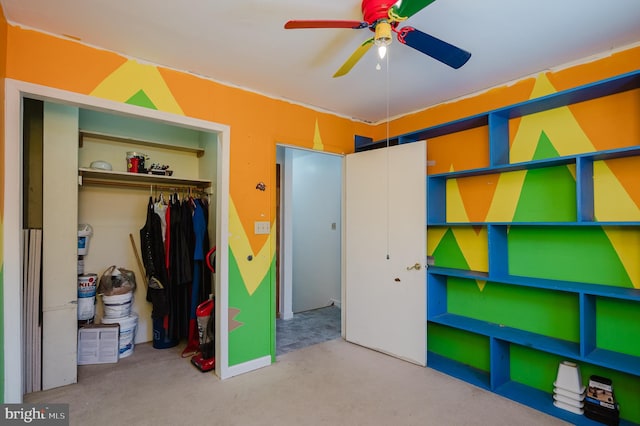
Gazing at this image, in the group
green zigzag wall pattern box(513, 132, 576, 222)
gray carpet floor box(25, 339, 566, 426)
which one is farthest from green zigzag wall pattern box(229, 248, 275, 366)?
green zigzag wall pattern box(513, 132, 576, 222)

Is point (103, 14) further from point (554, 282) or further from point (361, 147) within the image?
point (554, 282)

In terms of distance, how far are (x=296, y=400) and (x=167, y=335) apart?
1660 millimetres

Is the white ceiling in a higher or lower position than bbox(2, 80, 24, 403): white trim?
higher

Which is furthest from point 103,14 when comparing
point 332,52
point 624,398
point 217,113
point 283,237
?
point 624,398

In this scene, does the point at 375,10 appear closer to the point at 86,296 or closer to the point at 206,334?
the point at 206,334

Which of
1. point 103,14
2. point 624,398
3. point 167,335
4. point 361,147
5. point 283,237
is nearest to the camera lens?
point 103,14

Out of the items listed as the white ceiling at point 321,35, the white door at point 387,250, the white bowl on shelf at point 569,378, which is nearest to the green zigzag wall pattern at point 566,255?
the white bowl on shelf at point 569,378

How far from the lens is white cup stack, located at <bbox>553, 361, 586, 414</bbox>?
2123 mm

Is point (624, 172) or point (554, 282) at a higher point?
point (624, 172)

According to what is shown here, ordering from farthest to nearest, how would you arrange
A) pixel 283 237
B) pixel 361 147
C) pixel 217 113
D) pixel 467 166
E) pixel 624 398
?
pixel 283 237 → pixel 361 147 → pixel 467 166 → pixel 217 113 → pixel 624 398

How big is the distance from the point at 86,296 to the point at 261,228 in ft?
5.56

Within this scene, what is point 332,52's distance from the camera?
2.19 metres

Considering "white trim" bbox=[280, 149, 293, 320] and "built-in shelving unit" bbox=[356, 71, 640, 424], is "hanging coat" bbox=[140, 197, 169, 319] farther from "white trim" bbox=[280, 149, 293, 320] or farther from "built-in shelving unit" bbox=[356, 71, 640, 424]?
"built-in shelving unit" bbox=[356, 71, 640, 424]

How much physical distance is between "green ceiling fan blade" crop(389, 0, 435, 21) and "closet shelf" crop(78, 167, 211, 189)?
8.51 ft
